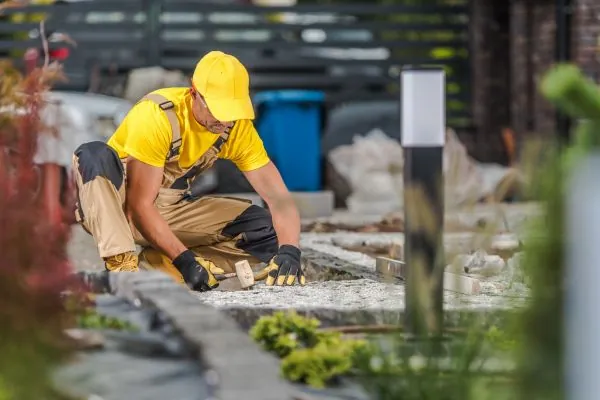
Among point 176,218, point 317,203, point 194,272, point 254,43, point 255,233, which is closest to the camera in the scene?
point 194,272

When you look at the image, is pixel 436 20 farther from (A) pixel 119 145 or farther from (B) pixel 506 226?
(A) pixel 119 145

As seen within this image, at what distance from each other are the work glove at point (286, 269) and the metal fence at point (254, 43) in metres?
6.53

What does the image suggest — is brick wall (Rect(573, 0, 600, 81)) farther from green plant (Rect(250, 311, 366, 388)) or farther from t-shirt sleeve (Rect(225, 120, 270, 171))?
green plant (Rect(250, 311, 366, 388))

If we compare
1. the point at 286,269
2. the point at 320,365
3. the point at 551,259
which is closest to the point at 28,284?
the point at 320,365

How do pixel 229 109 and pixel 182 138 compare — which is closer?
pixel 229 109

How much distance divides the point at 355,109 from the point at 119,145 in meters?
6.22

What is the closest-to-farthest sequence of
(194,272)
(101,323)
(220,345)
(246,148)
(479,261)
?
1. (220,345)
2. (101,323)
3. (194,272)
4. (246,148)
5. (479,261)

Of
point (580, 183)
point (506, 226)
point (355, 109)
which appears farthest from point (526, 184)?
point (355, 109)

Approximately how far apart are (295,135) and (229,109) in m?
5.51

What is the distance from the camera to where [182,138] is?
6.42 meters

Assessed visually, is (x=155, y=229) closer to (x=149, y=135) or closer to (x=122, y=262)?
→ (x=122, y=262)

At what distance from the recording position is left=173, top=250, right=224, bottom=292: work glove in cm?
633

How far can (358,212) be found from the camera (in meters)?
11.5

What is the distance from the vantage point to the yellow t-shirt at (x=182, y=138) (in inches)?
246
